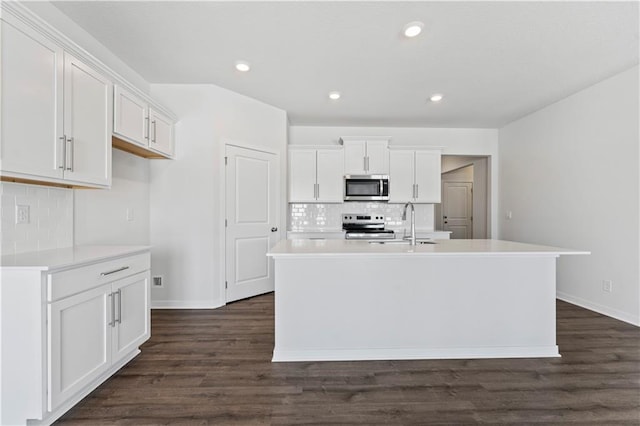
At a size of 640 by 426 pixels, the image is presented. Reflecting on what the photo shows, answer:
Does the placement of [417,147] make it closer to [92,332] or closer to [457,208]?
[457,208]

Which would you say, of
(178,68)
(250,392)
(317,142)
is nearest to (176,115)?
(178,68)

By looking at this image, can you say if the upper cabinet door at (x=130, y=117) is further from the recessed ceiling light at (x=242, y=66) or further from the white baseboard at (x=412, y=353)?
the white baseboard at (x=412, y=353)

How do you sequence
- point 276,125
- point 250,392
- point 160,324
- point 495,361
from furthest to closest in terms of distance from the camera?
1. point 276,125
2. point 160,324
3. point 495,361
4. point 250,392

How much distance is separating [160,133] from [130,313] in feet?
6.10

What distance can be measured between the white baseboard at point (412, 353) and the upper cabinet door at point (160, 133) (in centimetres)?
231

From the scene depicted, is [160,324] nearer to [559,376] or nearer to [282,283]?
[282,283]

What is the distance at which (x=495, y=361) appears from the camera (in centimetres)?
225

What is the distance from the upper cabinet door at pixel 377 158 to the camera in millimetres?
4688

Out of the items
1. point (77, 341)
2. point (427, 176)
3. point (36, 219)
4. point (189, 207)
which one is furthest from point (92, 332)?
point (427, 176)

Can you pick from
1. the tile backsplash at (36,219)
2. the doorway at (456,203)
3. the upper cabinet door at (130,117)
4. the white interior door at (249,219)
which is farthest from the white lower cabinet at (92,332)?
the doorway at (456,203)

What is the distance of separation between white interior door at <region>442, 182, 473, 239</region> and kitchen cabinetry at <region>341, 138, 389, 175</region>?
3540 millimetres

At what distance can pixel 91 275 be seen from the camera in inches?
69.9

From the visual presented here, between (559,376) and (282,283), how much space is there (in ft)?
6.67

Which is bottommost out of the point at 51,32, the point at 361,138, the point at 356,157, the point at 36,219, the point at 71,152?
the point at 36,219
